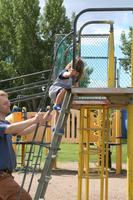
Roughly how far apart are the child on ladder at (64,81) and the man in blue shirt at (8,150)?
129 cm

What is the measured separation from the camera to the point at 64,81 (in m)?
7.83

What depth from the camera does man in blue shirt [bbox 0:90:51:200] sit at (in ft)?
19.2

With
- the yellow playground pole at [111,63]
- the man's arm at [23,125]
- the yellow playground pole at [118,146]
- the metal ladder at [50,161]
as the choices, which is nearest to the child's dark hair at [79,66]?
the metal ladder at [50,161]

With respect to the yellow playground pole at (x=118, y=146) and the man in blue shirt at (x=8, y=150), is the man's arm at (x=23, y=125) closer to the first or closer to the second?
the man in blue shirt at (x=8, y=150)

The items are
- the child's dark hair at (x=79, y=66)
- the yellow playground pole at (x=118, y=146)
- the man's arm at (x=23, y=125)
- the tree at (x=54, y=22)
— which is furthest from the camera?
the tree at (x=54, y=22)

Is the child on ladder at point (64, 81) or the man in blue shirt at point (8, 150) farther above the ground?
the child on ladder at point (64, 81)

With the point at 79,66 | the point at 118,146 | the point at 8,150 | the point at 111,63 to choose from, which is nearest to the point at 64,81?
the point at 79,66

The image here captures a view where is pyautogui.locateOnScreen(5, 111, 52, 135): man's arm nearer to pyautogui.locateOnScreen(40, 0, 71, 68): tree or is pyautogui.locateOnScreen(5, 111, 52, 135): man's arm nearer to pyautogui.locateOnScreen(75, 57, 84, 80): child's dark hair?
pyautogui.locateOnScreen(75, 57, 84, 80): child's dark hair

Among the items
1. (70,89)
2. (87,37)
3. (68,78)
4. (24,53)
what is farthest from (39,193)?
(24,53)

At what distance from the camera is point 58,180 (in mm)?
14719

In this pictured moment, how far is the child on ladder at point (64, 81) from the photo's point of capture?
722 cm

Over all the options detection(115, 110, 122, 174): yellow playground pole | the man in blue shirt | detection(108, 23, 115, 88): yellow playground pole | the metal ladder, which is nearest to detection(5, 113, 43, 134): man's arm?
the man in blue shirt

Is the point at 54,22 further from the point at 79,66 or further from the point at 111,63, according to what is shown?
the point at 79,66

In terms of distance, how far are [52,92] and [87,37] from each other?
1.65 m
